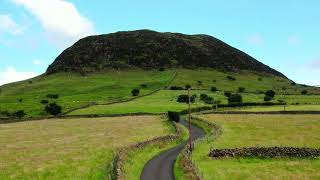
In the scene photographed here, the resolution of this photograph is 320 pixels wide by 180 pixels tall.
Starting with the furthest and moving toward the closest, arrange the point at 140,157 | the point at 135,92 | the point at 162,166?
1. the point at 135,92
2. the point at 140,157
3. the point at 162,166

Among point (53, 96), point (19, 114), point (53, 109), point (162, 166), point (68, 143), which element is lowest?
point (162, 166)

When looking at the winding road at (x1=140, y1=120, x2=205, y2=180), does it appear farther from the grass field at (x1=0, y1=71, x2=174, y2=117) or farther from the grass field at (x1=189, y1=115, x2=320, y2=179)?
the grass field at (x1=0, y1=71, x2=174, y2=117)

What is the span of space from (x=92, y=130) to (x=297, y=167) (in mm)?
48020

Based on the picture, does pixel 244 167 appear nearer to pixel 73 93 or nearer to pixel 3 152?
pixel 3 152

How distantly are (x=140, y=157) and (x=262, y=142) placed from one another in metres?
22.5

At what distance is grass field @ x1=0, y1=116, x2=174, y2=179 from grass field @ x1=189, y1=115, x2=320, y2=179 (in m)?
11.9

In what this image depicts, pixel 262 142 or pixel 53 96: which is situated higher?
pixel 53 96

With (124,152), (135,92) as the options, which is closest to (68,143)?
(124,152)

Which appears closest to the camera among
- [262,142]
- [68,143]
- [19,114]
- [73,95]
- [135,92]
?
[262,142]

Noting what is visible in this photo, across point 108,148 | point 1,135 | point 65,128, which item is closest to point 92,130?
point 65,128

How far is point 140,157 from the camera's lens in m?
66.4

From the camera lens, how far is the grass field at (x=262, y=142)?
2286 inches

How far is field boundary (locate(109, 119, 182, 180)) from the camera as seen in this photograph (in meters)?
52.8

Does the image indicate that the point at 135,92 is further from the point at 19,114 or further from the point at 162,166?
the point at 162,166
